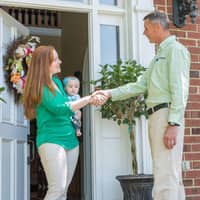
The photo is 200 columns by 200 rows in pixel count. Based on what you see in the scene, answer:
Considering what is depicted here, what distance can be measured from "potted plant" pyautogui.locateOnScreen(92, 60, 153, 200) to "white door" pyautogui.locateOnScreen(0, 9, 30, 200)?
853 millimetres

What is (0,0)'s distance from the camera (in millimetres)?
4020

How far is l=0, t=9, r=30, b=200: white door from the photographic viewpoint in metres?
3.97

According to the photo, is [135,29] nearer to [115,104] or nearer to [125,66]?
[125,66]

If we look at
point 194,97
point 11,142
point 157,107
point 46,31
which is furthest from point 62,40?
point 157,107

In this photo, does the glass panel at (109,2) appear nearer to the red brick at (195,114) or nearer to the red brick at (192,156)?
the red brick at (195,114)

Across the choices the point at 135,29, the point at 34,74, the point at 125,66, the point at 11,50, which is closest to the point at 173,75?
the point at 34,74

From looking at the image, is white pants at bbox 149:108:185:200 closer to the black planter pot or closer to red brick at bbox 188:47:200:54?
the black planter pot

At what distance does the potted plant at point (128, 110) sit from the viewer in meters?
3.71

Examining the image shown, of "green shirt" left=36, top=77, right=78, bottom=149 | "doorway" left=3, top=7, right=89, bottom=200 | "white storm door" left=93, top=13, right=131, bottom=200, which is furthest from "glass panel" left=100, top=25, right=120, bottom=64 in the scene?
"doorway" left=3, top=7, right=89, bottom=200

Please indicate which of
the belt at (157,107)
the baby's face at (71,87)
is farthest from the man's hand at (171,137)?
the baby's face at (71,87)

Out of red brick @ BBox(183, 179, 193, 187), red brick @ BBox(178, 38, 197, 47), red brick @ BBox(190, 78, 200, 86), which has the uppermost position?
red brick @ BBox(178, 38, 197, 47)

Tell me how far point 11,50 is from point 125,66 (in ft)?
3.63

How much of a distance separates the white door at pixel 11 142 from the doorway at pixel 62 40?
2.12m

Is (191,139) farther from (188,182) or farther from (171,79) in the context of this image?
(171,79)
